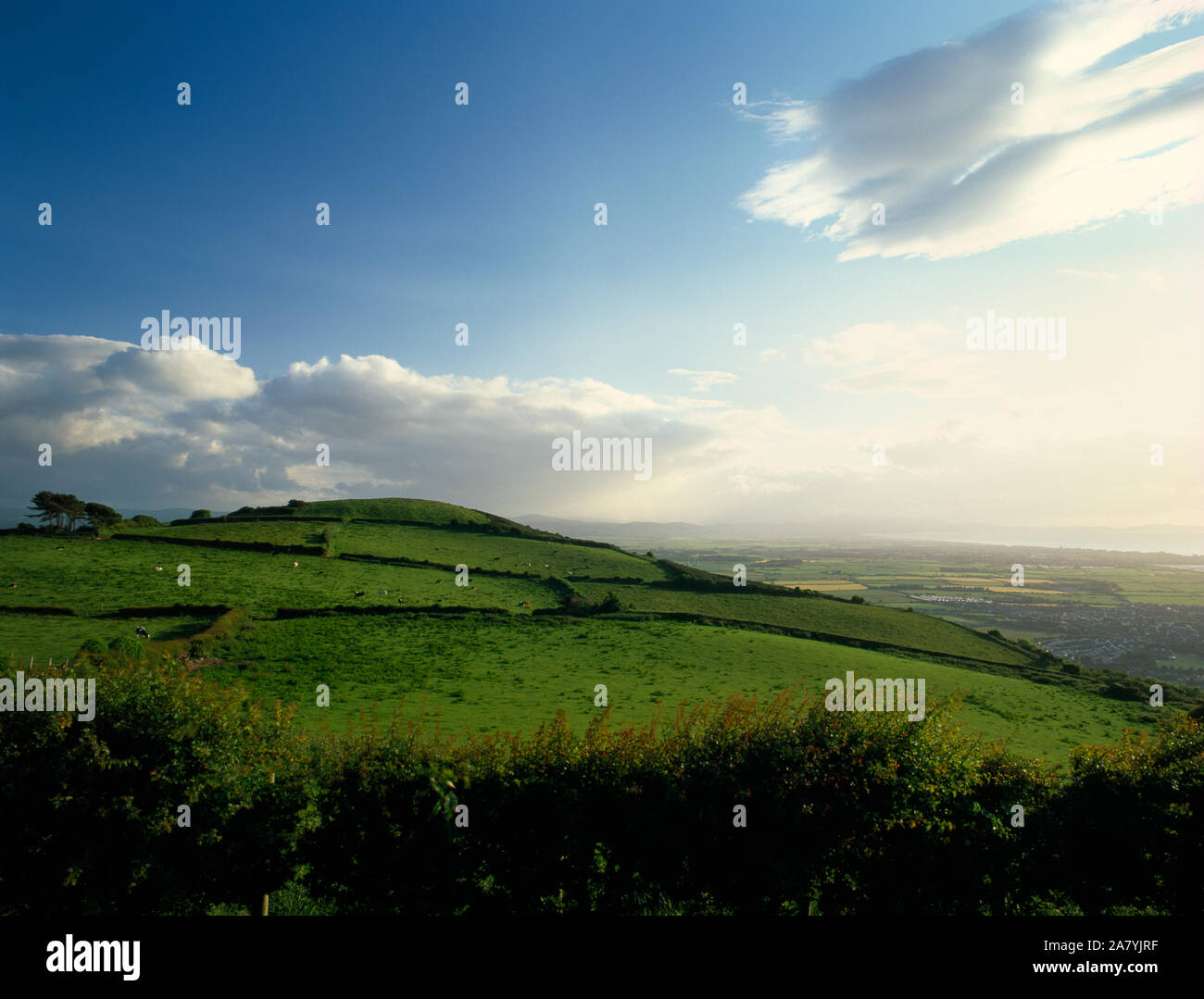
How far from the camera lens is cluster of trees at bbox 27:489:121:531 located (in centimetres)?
7981

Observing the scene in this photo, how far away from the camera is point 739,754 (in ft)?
51.5

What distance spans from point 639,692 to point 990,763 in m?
27.3

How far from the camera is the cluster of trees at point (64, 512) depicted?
79812mm

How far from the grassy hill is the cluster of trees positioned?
20.8 feet

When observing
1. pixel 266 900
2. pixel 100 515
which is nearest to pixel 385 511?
pixel 100 515

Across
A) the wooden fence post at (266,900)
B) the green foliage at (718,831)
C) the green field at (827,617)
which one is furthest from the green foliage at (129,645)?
the green field at (827,617)

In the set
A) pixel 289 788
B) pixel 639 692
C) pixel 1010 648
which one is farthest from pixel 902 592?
pixel 289 788

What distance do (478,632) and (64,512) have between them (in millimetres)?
71633

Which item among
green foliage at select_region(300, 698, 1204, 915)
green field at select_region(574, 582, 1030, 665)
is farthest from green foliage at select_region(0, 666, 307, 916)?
green field at select_region(574, 582, 1030, 665)

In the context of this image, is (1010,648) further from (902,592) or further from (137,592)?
(902,592)

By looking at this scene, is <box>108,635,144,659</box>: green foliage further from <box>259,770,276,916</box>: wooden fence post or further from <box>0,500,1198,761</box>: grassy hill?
<box>259,770,276,916</box>: wooden fence post

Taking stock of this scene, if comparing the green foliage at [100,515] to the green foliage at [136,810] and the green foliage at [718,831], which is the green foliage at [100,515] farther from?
the green foliage at [718,831]

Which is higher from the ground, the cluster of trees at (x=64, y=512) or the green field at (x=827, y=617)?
the cluster of trees at (x=64, y=512)

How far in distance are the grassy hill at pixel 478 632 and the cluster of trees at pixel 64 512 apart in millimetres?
6352
